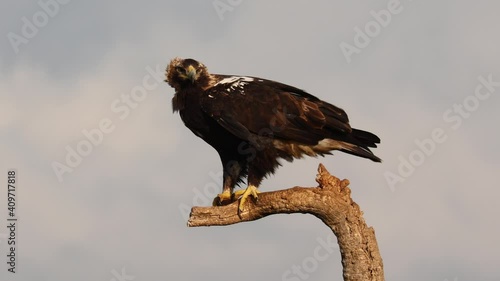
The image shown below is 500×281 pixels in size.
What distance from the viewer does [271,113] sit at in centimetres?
1170

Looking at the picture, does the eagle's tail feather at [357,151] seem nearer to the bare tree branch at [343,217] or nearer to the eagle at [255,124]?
the eagle at [255,124]

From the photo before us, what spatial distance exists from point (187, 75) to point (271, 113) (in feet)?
4.92

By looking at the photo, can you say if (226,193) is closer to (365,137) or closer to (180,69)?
(180,69)

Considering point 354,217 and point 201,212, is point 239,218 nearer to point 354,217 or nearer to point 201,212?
point 201,212

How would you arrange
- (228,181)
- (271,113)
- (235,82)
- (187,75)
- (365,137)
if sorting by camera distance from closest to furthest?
(271,113) → (365,137) → (235,82) → (187,75) → (228,181)

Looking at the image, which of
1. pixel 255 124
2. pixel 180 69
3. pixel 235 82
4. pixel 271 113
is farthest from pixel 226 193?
pixel 180 69

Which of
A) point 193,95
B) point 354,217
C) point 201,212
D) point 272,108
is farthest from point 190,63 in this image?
point 354,217

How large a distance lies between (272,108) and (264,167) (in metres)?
0.87

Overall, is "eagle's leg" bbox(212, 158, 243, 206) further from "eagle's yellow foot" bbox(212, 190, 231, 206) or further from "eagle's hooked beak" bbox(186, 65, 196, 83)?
"eagle's hooked beak" bbox(186, 65, 196, 83)

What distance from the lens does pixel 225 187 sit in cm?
1243

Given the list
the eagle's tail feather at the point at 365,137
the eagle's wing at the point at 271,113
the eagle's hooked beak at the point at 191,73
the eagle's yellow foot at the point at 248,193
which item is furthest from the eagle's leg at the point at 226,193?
the eagle's tail feather at the point at 365,137

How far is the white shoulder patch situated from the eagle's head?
0.23 metres

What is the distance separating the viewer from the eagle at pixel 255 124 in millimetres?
11602

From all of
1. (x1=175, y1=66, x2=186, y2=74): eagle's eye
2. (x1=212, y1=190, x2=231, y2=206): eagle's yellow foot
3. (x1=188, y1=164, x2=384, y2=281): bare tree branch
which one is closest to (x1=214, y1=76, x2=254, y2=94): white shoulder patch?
(x1=175, y1=66, x2=186, y2=74): eagle's eye
